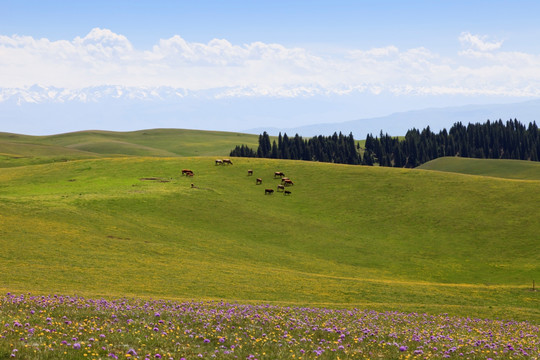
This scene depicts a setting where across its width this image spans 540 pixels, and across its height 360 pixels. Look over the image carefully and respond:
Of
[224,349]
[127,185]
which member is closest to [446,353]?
[224,349]

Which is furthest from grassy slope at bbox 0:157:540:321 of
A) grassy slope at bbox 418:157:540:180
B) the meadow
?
grassy slope at bbox 418:157:540:180

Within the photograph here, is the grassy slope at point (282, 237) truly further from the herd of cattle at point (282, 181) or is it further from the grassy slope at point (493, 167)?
the grassy slope at point (493, 167)

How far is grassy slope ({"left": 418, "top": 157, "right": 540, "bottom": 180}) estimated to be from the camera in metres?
148

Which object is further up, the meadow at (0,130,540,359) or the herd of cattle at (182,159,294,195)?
the herd of cattle at (182,159,294,195)

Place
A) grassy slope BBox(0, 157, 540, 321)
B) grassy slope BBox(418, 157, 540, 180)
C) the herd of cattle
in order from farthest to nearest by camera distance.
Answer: grassy slope BBox(418, 157, 540, 180)
the herd of cattle
grassy slope BBox(0, 157, 540, 321)

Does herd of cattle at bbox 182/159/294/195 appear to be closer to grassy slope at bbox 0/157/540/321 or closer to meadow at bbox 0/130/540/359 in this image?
meadow at bbox 0/130/540/359

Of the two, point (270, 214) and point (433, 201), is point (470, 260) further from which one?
point (270, 214)

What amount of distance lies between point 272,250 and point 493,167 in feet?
423

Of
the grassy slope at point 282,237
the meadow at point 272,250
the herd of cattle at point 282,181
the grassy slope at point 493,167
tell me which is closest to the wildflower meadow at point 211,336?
the meadow at point 272,250

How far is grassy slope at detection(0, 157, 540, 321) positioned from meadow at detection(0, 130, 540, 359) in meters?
0.28

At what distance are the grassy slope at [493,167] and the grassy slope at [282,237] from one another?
207ft

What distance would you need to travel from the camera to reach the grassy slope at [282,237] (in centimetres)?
3988

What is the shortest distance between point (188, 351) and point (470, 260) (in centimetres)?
5355

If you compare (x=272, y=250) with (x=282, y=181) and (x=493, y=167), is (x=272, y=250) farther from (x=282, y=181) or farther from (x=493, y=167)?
(x=493, y=167)
